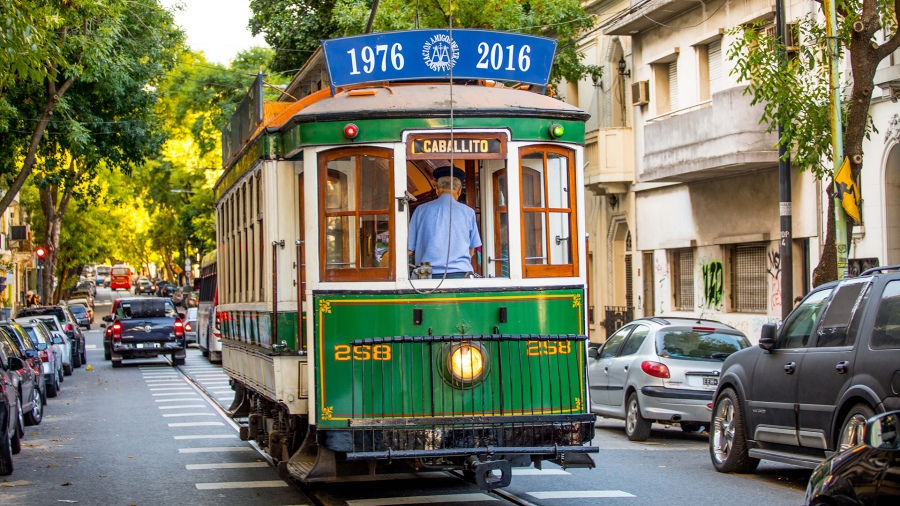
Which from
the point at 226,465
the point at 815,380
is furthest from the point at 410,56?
the point at 226,465

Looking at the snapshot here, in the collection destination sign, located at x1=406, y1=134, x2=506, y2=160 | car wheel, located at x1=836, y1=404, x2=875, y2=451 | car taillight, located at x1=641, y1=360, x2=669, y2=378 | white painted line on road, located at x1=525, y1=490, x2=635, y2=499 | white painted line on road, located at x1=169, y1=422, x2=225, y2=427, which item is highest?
destination sign, located at x1=406, y1=134, x2=506, y2=160

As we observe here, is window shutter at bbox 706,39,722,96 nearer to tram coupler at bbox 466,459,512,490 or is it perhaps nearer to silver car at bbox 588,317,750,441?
silver car at bbox 588,317,750,441

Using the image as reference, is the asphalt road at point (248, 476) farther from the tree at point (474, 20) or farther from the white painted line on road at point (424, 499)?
the tree at point (474, 20)

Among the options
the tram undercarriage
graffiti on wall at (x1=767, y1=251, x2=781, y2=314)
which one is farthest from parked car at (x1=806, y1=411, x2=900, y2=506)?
graffiti on wall at (x1=767, y1=251, x2=781, y2=314)

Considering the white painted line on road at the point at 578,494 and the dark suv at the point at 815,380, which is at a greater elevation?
the dark suv at the point at 815,380

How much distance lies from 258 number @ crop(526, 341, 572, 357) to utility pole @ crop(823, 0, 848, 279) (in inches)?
282

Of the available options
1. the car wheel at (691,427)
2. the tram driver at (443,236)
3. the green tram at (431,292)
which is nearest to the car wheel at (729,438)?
the car wheel at (691,427)

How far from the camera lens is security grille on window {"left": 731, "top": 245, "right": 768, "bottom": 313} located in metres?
25.1

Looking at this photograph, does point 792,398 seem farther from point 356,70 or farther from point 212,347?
point 212,347

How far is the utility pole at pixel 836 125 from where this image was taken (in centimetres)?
1581

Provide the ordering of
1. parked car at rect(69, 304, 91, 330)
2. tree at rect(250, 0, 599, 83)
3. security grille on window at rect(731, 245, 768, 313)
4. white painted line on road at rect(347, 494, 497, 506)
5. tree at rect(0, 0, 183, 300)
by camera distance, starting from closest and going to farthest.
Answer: white painted line on road at rect(347, 494, 497, 506)
security grille on window at rect(731, 245, 768, 313)
tree at rect(250, 0, 599, 83)
tree at rect(0, 0, 183, 300)
parked car at rect(69, 304, 91, 330)

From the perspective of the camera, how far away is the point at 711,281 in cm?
2711

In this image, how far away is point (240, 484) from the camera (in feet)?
40.0

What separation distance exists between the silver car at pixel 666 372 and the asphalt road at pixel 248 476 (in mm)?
359
